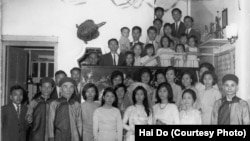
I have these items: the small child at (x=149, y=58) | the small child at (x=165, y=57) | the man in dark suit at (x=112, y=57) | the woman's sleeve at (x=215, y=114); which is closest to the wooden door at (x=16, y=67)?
the man in dark suit at (x=112, y=57)

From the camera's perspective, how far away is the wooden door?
11.6ft

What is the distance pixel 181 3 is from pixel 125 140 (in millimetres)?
2236

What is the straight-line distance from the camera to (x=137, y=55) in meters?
3.14

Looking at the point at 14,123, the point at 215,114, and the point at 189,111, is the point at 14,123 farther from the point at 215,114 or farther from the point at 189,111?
the point at 215,114

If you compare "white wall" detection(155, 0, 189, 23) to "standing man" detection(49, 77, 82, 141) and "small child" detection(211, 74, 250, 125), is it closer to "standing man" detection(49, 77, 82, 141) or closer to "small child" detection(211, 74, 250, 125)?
"small child" detection(211, 74, 250, 125)

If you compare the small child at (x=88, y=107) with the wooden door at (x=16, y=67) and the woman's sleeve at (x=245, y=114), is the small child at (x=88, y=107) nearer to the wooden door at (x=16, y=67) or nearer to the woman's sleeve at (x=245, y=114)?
the woman's sleeve at (x=245, y=114)

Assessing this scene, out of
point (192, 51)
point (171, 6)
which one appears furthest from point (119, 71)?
point (171, 6)

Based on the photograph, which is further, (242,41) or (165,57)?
(165,57)

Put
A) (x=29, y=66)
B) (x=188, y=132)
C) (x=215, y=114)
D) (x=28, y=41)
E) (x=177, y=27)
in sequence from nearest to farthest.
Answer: (x=188, y=132), (x=215, y=114), (x=177, y=27), (x=28, y=41), (x=29, y=66)

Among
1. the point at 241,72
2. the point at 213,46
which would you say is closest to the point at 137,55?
the point at 213,46

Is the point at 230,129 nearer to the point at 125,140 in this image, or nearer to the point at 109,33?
the point at 125,140

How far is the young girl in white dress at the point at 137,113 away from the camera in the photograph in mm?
2320

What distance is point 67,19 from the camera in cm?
380

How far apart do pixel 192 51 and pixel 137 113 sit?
100 cm
